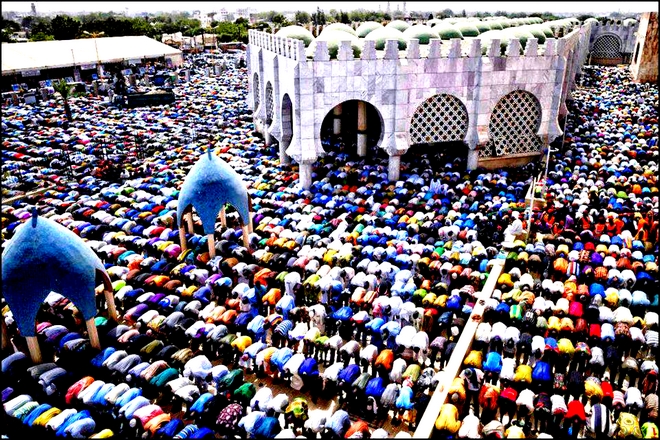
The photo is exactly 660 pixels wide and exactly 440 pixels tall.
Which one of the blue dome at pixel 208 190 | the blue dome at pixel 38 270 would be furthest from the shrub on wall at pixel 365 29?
the blue dome at pixel 38 270

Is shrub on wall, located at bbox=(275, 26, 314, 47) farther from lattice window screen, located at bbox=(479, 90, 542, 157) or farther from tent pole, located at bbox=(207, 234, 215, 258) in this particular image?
tent pole, located at bbox=(207, 234, 215, 258)

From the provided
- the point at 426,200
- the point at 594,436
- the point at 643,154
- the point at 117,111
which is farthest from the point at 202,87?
the point at 594,436

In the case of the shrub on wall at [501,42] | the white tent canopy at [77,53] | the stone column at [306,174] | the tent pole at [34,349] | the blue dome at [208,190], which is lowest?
the tent pole at [34,349]

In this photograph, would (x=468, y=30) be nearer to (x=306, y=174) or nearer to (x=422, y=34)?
(x=422, y=34)

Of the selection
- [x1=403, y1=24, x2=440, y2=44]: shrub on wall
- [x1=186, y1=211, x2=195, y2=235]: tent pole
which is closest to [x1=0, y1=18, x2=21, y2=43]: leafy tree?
[x1=403, y1=24, x2=440, y2=44]: shrub on wall

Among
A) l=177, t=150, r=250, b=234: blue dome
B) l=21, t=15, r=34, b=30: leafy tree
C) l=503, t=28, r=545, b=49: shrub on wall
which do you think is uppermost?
l=21, t=15, r=34, b=30: leafy tree

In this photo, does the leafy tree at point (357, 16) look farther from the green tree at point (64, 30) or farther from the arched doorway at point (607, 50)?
the green tree at point (64, 30)

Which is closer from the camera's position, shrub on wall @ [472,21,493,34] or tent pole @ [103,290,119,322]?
tent pole @ [103,290,119,322]
